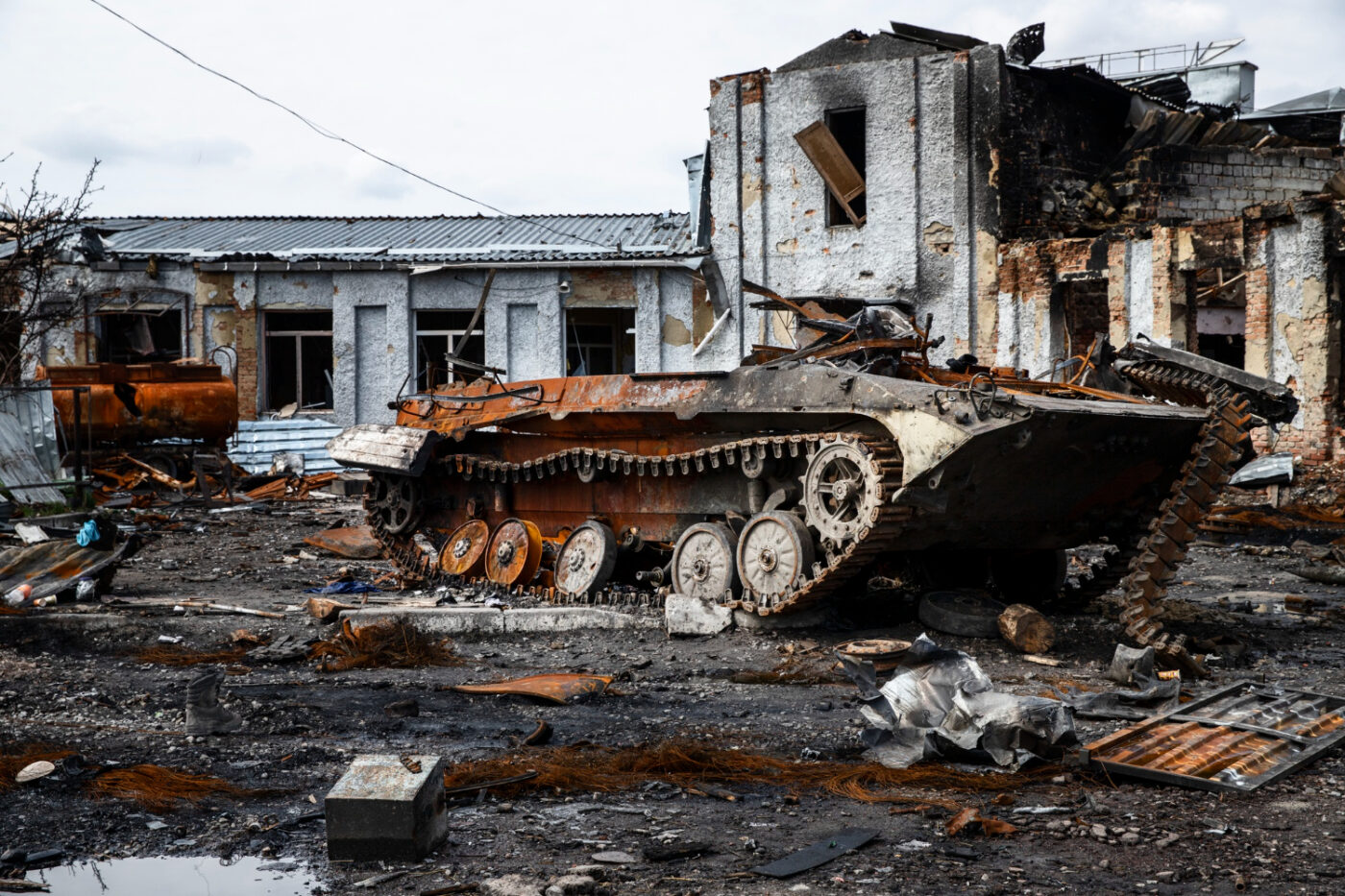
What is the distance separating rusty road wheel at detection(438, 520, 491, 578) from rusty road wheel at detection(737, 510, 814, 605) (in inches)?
122

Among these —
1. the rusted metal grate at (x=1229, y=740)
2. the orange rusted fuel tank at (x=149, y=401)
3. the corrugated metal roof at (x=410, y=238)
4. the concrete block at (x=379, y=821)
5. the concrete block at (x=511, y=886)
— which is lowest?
the rusted metal grate at (x=1229, y=740)

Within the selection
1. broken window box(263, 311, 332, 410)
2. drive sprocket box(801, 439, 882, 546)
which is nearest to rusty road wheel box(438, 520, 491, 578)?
drive sprocket box(801, 439, 882, 546)

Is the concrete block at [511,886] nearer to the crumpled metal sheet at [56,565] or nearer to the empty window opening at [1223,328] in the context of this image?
the crumpled metal sheet at [56,565]

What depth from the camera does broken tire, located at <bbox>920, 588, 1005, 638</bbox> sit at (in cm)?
814

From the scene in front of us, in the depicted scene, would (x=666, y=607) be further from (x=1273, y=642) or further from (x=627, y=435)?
(x=1273, y=642)

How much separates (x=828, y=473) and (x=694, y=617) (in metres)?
1.36

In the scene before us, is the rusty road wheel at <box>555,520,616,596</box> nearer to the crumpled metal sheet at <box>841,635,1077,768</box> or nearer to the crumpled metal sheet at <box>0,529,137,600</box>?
the crumpled metal sheet at <box>0,529,137,600</box>

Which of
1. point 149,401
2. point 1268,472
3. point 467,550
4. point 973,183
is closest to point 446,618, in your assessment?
point 467,550

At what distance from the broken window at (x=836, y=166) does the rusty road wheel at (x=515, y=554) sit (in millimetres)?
10785

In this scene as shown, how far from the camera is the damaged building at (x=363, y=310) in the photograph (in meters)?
21.1

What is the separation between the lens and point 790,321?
18.7m

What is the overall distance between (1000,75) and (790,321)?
14.9ft

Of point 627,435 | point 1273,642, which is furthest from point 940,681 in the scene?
point 627,435

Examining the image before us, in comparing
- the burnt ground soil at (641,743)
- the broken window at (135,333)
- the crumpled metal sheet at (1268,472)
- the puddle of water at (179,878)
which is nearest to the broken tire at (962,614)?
the burnt ground soil at (641,743)
